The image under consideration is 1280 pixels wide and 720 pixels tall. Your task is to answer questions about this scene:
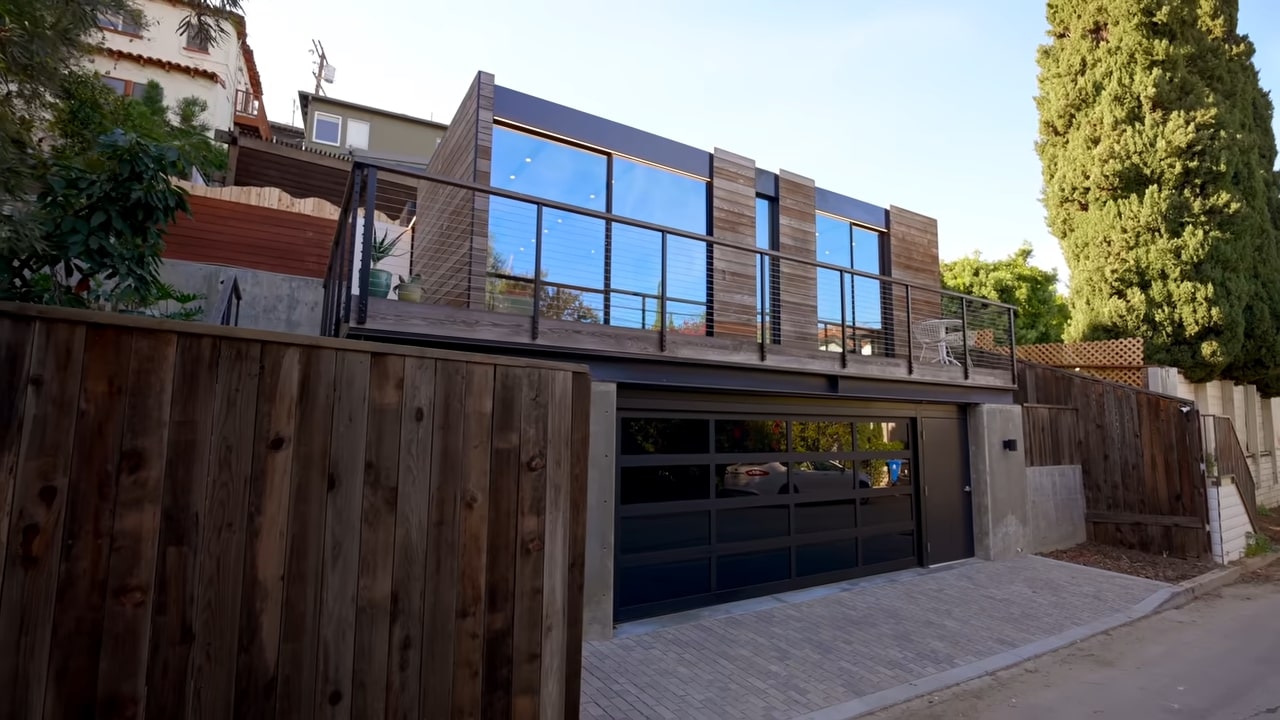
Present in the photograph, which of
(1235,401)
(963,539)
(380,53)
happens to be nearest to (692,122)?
(380,53)

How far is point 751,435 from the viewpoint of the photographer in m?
7.23

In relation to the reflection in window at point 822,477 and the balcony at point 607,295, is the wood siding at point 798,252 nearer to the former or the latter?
the balcony at point 607,295

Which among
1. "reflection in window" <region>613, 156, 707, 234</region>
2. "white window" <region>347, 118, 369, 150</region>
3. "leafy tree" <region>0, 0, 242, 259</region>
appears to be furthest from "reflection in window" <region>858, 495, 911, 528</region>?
"white window" <region>347, 118, 369, 150</region>

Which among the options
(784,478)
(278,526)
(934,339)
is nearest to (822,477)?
(784,478)

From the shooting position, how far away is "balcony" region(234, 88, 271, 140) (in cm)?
1931

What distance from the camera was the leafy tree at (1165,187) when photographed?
42.0 feet

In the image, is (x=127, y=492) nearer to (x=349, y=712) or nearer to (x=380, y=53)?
(x=349, y=712)

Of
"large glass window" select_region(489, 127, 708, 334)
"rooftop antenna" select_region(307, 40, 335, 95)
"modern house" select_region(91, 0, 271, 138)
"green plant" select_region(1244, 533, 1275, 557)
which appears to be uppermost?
"rooftop antenna" select_region(307, 40, 335, 95)

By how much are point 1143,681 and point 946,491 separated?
4.22 metres

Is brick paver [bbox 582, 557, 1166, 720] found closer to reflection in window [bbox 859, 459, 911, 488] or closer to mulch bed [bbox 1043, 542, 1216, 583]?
mulch bed [bbox 1043, 542, 1216, 583]

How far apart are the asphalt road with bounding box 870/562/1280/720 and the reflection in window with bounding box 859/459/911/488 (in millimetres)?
2852

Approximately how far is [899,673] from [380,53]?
8.37 metres

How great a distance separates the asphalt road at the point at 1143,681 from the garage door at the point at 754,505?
2.51 metres

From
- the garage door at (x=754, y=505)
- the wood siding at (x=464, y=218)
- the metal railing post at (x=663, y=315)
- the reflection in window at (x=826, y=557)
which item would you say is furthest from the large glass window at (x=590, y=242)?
the reflection in window at (x=826, y=557)
